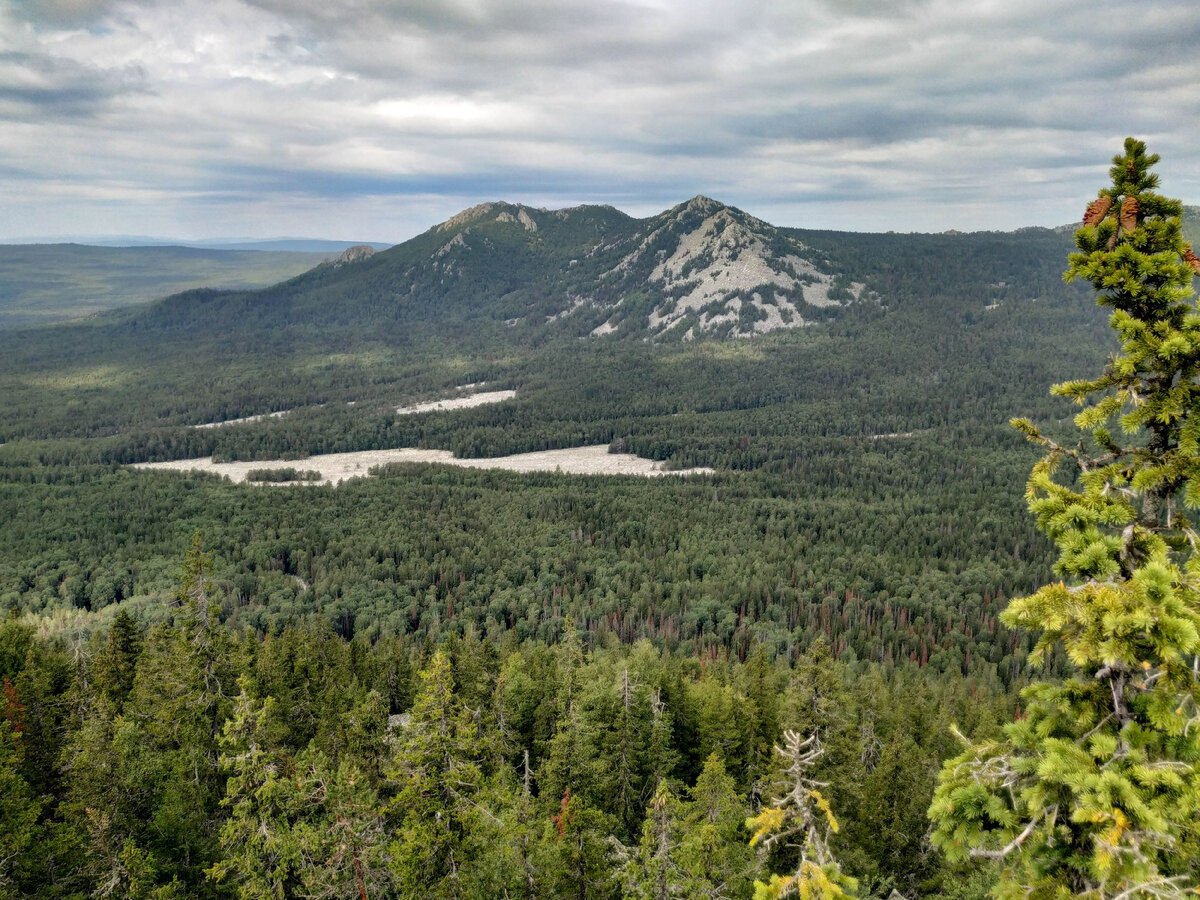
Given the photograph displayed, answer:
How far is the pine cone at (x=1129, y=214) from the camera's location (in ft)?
54.5

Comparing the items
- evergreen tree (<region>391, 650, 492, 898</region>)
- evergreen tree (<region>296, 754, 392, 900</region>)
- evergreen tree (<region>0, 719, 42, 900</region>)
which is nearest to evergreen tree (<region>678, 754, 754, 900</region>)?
evergreen tree (<region>391, 650, 492, 898</region>)

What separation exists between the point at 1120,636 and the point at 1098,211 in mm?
10082

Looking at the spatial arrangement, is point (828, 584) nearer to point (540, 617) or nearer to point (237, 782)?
point (540, 617)

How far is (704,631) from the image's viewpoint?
14750cm

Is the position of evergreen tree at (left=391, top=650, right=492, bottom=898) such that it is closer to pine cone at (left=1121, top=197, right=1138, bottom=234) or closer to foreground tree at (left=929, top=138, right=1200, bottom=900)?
foreground tree at (left=929, top=138, right=1200, bottom=900)

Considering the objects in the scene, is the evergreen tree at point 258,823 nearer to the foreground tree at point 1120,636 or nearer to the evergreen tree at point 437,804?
the evergreen tree at point 437,804

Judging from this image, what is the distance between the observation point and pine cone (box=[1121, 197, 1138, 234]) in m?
16.6

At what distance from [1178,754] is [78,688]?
77.6m

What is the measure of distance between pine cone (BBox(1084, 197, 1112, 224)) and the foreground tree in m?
0.03

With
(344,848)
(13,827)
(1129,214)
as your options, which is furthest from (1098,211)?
(13,827)

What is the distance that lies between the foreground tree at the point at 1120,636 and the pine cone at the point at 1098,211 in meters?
0.03

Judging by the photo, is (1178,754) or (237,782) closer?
(1178,754)

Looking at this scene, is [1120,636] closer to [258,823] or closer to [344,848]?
[344,848]

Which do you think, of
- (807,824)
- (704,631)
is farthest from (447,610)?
(807,824)
